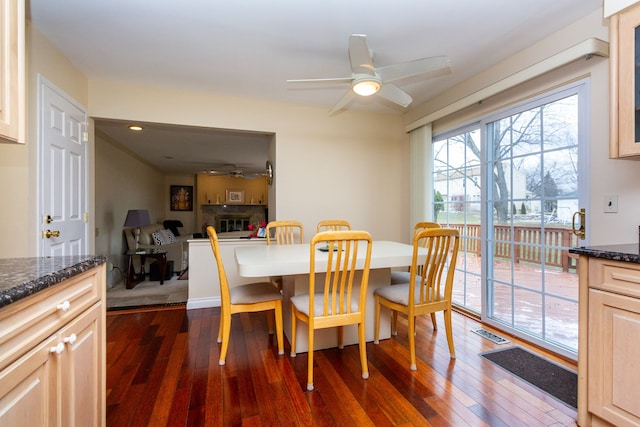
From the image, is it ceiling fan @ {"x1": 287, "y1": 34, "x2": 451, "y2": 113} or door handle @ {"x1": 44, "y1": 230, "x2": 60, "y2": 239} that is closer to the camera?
ceiling fan @ {"x1": 287, "y1": 34, "x2": 451, "y2": 113}

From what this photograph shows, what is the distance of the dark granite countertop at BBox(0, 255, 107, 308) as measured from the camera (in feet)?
2.55

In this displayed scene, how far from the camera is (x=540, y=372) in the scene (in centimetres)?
203

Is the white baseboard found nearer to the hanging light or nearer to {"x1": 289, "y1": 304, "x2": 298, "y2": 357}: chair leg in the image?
{"x1": 289, "y1": 304, "x2": 298, "y2": 357}: chair leg

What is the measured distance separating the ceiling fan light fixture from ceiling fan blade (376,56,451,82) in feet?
0.25

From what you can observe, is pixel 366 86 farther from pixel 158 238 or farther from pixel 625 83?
pixel 158 238

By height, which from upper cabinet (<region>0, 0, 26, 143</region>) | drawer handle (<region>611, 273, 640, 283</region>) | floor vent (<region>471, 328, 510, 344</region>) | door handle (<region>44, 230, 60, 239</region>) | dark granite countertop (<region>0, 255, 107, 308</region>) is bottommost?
floor vent (<region>471, 328, 510, 344</region>)

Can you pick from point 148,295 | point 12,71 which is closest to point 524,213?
point 12,71

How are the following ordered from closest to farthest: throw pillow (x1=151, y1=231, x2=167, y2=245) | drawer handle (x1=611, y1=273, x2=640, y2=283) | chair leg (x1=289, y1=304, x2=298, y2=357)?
1. drawer handle (x1=611, y1=273, x2=640, y2=283)
2. chair leg (x1=289, y1=304, x2=298, y2=357)
3. throw pillow (x1=151, y1=231, x2=167, y2=245)

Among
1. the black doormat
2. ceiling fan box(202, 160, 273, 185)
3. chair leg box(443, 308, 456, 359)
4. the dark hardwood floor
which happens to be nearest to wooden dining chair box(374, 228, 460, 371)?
chair leg box(443, 308, 456, 359)

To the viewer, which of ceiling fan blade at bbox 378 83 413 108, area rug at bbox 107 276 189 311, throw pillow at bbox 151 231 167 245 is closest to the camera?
ceiling fan blade at bbox 378 83 413 108

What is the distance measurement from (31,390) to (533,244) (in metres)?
3.12

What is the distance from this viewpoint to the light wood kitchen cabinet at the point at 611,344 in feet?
4.28

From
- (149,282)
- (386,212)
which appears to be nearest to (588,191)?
(386,212)

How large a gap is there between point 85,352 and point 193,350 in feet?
4.32
